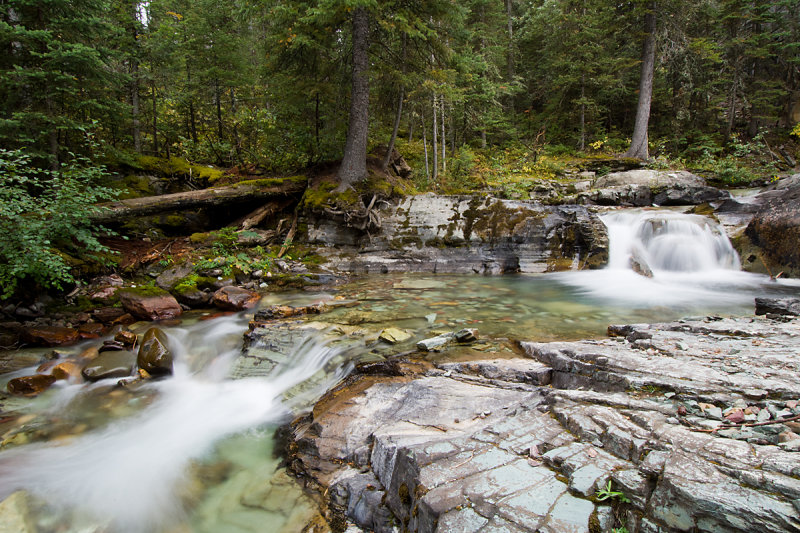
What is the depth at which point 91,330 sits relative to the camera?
6.34m

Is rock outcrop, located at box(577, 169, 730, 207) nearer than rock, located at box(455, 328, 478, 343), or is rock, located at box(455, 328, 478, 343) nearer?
rock, located at box(455, 328, 478, 343)

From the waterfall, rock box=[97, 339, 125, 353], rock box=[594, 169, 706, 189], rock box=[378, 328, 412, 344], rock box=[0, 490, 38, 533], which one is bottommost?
rock box=[0, 490, 38, 533]

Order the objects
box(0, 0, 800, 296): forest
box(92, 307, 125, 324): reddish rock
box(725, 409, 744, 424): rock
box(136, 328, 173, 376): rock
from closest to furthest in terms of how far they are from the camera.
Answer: box(725, 409, 744, 424): rock, box(136, 328, 173, 376): rock, box(92, 307, 125, 324): reddish rock, box(0, 0, 800, 296): forest

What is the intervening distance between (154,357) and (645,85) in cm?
2140

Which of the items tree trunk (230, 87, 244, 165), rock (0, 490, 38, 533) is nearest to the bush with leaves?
rock (0, 490, 38, 533)

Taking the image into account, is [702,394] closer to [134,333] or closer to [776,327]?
[776,327]

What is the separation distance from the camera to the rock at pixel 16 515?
2.86 metres

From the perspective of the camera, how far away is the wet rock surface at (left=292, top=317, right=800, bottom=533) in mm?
1753

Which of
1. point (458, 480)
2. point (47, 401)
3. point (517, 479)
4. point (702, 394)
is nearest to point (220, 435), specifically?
point (47, 401)

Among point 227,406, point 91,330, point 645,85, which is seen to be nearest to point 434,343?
point 227,406

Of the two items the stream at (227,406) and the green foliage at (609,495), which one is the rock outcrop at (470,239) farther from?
the green foliage at (609,495)

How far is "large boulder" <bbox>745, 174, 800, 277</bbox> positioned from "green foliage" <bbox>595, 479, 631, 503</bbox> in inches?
389

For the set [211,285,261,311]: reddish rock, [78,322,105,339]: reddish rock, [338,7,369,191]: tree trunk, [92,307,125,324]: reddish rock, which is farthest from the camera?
[338,7,369,191]: tree trunk

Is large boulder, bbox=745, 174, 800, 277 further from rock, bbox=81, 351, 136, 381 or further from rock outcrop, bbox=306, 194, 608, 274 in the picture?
rock, bbox=81, 351, 136, 381
